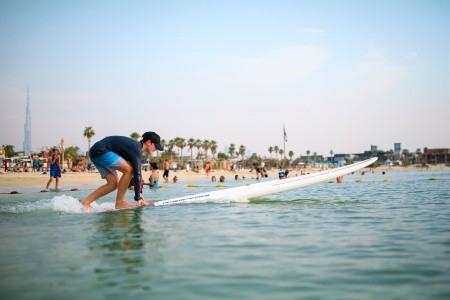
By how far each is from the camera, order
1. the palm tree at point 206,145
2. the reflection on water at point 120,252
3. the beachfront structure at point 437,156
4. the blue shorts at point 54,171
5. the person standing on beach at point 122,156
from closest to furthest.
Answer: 1. the reflection on water at point 120,252
2. the person standing on beach at point 122,156
3. the blue shorts at point 54,171
4. the palm tree at point 206,145
5. the beachfront structure at point 437,156

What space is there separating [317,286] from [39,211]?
7548mm

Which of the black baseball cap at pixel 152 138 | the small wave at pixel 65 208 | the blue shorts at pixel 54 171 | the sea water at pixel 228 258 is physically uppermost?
the black baseball cap at pixel 152 138

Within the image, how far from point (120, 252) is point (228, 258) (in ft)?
4.15

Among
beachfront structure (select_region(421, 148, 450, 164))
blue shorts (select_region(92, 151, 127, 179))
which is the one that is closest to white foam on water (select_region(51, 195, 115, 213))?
blue shorts (select_region(92, 151, 127, 179))

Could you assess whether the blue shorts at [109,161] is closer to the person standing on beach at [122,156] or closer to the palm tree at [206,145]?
the person standing on beach at [122,156]

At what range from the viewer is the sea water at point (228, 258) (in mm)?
3004

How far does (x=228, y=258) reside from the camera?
3.98 metres

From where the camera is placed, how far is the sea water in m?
3.00

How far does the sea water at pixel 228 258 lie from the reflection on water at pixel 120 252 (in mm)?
10

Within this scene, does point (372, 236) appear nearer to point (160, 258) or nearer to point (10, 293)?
point (160, 258)

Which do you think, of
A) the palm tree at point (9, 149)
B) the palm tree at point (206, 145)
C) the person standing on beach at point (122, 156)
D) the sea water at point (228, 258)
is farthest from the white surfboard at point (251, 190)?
the palm tree at point (206, 145)

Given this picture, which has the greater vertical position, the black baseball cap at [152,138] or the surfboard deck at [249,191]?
the black baseball cap at [152,138]

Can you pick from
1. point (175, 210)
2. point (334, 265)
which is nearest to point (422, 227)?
point (334, 265)

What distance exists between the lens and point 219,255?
4109 mm
